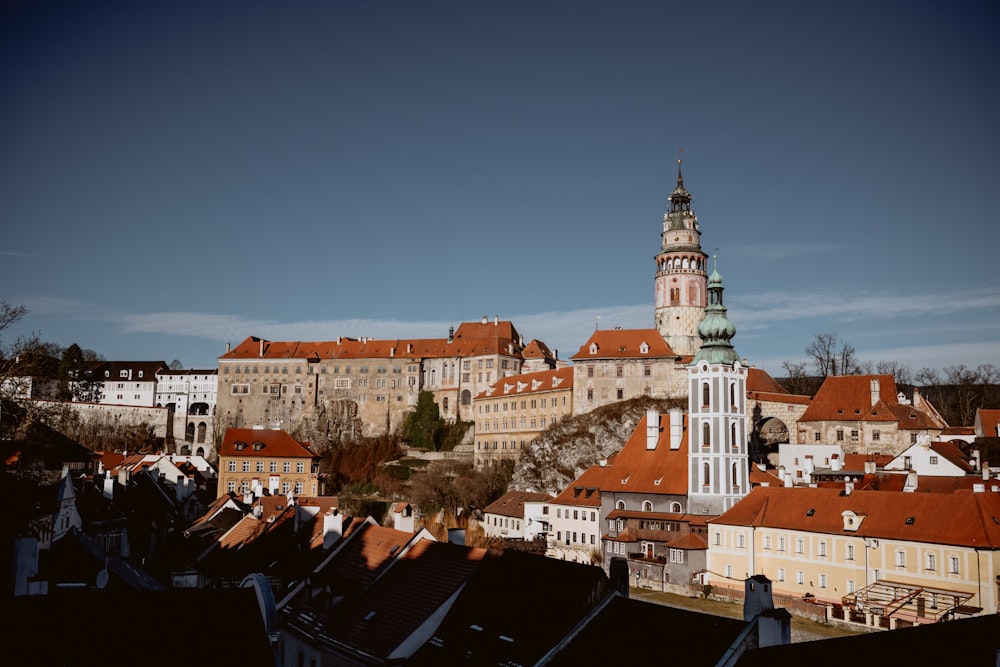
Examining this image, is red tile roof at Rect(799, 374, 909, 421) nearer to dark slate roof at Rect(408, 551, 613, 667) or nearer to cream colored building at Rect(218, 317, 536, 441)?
cream colored building at Rect(218, 317, 536, 441)

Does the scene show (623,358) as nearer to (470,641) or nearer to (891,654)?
(470,641)

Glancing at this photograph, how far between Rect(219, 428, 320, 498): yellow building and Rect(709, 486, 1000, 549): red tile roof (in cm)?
3186

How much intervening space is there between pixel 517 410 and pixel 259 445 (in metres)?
29.2

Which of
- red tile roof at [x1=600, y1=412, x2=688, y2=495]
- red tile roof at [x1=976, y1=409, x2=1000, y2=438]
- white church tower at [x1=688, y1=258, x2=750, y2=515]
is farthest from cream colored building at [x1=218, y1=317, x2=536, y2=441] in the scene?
red tile roof at [x1=976, y1=409, x2=1000, y2=438]

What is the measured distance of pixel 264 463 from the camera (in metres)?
67.2

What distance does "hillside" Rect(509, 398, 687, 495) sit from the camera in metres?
75.2

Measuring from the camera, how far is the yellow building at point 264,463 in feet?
219

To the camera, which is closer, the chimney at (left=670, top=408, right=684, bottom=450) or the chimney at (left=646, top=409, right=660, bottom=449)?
the chimney at (left=670, top=408, right=684, bottom=450)

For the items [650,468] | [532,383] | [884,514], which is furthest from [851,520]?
[532,383]

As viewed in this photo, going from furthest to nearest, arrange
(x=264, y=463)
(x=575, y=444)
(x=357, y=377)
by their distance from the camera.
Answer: (x=357, y=377)
(x=575, y=444)
(x=264, y=463)

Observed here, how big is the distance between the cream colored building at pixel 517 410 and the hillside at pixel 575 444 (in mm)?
4514

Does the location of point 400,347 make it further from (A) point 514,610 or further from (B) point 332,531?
(A) point 514,610

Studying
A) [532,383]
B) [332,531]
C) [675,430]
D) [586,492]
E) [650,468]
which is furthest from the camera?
[532,383]

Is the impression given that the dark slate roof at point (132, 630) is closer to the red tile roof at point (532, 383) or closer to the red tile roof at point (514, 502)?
the red tile roof at point (514, 502)
